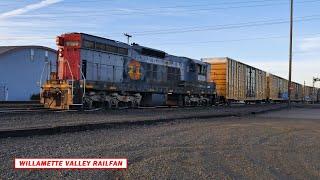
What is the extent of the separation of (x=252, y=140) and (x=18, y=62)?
3412 centimetres

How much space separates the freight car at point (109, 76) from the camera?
68.2 feet

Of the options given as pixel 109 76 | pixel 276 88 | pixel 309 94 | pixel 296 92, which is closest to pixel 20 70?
pixel 109 76

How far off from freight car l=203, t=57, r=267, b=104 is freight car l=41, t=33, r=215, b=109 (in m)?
7.93

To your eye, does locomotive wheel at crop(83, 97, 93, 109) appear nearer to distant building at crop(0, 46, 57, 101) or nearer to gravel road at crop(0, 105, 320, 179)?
gravel road at crop(0, 105, 320, 179)

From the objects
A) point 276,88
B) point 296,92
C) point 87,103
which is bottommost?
point 87,103

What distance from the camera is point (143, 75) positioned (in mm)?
26141

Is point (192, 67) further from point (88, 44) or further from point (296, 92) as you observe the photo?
point (296, 92)

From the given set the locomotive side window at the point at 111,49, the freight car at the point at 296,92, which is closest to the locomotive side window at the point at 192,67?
the locomotive side window at the point at 111,49

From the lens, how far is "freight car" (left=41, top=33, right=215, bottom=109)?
20781mm

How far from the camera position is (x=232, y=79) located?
3825 centimetres

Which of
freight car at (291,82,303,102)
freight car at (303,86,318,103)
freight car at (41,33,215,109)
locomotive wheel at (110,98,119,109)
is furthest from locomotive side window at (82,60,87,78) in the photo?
freight car at (303,86,318,103)

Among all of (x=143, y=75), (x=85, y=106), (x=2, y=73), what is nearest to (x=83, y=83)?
(x=85, y=106)

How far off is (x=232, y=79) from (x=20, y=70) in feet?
63.8

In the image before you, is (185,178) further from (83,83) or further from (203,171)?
(83,83)
